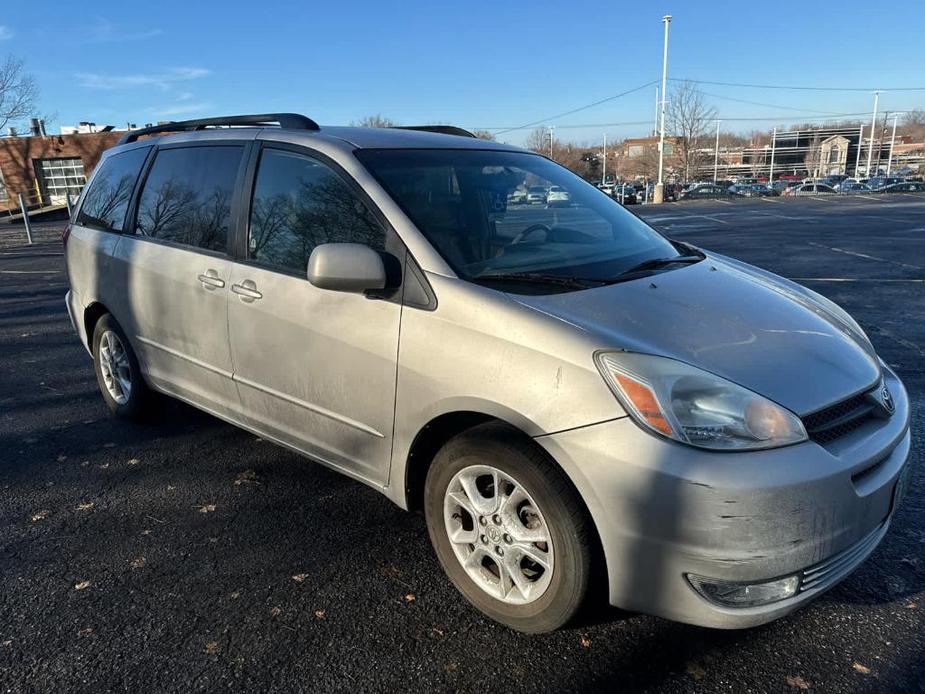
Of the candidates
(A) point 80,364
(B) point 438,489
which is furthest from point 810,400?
(A) point 80,364

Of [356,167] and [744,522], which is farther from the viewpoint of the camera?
[356,167]

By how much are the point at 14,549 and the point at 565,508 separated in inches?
98.4

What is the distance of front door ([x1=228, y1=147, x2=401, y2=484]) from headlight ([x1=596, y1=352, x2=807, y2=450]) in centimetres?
95

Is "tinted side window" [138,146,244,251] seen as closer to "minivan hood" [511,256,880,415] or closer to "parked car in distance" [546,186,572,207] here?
"parked car in distance" [546,186,572,207]

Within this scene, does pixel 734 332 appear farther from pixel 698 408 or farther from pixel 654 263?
pixel 654 263

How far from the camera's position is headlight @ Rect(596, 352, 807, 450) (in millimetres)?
1978

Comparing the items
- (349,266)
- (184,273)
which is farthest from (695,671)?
(184,273)

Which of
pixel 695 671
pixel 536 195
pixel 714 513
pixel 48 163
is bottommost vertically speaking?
pixel 695 671

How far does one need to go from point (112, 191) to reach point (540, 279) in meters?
3.25

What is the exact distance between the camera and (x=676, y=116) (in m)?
53.6

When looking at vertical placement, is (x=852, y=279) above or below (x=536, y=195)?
below

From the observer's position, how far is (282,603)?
256cm

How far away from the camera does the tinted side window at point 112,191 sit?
4.21 m

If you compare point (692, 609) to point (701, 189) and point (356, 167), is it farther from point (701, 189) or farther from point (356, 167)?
point (701, 189)
